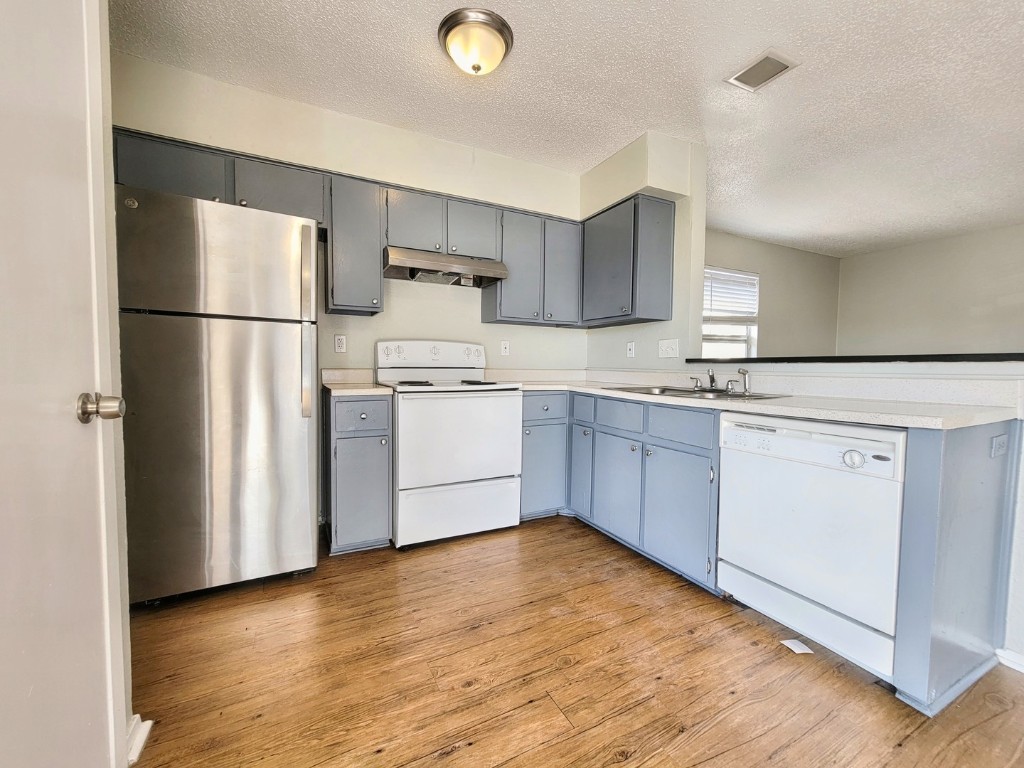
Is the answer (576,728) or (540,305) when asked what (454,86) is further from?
(576,728)

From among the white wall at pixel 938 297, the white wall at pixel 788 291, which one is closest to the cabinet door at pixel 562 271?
the white wall at pixel 788 291

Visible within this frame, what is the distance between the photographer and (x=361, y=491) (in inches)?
88.4

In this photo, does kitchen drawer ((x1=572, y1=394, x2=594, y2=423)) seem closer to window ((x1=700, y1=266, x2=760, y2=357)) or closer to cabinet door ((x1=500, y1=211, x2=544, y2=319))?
cabinet door ((x1=500, y1=211, x2=544, y2=319))

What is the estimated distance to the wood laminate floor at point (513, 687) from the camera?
1142 mm

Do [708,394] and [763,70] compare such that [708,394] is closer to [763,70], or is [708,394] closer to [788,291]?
[763,70]

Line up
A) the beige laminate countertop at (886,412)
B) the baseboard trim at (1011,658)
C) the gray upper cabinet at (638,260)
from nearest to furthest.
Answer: the beige laminate countertop at (886,412)
the baseboard trim at (1011,658)
the gray upper cabinet at (638,260)

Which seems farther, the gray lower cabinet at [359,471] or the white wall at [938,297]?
the white wall at [938,297]

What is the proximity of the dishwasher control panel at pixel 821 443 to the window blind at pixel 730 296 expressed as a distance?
314 cm

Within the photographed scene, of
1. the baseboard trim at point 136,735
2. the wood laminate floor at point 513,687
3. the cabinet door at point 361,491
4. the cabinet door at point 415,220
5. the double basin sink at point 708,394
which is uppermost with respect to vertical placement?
the cabinet door at point 415,220

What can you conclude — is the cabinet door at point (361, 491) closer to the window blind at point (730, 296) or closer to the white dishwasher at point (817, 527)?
the white dishwasher at point (817, 527)

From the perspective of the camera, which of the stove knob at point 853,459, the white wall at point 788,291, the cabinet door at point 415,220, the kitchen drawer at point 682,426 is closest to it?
the stove knob at point 853,459

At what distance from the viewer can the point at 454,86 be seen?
2225mm

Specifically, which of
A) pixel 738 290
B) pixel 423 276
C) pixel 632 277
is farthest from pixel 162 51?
pixel 738 290

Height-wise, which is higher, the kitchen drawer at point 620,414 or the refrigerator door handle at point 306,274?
the refrigerator door handle at point 306,274
